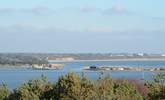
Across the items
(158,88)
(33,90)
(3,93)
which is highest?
(158,88)

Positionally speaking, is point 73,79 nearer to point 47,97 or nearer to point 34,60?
point 47,97

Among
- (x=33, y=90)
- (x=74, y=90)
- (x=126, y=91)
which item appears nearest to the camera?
(x=74, y=90)

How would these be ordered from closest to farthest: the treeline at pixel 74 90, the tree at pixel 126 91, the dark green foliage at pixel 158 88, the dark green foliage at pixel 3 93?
the dark green foliage at pixel 158 88, the treeline at pixel 74 90, the tree at pixel 126 91, the dark green foliage at pixel 3 93

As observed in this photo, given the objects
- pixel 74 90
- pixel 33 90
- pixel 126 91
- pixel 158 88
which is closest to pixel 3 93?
pixel 33 90

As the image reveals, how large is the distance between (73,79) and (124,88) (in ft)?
13.2

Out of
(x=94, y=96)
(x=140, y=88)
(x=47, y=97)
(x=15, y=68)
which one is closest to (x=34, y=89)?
(x=47, y=97)

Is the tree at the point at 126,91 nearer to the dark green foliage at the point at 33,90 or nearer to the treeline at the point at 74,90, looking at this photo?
the treeline at the point at 74,90

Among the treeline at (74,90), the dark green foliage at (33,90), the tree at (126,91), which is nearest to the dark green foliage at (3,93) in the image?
the treeline at (74,90)

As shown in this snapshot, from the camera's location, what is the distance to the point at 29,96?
3145 cm

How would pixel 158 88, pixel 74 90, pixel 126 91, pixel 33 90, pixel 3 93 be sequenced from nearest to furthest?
pixel 158 88 < pixel 74 90 < pixel 33 90 < pixel 126 91 < pixel 3 93

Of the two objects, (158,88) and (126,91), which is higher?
(158,88)

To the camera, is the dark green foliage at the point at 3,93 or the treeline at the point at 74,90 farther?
the dark green foliage at the point at 3,93

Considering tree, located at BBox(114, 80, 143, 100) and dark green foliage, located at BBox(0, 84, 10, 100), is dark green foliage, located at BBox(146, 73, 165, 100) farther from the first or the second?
dark green foliage, located at BBox(0, 84, 10, 100)

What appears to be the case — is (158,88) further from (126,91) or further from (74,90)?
(126,91)
